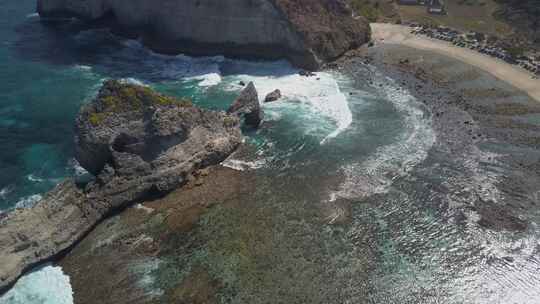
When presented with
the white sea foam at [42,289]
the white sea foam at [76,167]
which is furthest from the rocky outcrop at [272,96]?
the white sea foam at [42,289]

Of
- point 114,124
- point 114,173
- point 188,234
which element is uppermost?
point 114,124

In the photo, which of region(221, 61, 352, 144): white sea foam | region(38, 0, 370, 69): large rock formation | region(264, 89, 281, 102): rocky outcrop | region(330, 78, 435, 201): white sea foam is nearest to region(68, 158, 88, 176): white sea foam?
region(221, 61, 352, 144): white sea foam

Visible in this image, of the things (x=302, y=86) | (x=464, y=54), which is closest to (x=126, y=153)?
(x=302, y=86)

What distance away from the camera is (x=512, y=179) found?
139 ft

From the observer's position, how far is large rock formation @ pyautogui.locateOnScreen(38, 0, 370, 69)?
60688 millimetres

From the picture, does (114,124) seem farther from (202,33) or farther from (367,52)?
(367,52)

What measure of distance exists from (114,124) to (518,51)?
164ft

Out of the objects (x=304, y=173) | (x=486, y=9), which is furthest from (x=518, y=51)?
(x=304, y=173)

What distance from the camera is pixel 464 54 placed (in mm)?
64375

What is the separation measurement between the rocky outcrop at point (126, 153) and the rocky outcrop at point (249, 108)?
6689 mm

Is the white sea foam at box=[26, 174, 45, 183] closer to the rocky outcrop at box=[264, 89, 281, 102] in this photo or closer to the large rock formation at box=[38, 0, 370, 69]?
the rocky outcrop at box=[264, 89, 281, 102]

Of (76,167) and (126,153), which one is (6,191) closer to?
(76,167)

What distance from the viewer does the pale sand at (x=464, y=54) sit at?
57156mm

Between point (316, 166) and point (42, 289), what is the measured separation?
23153mm
